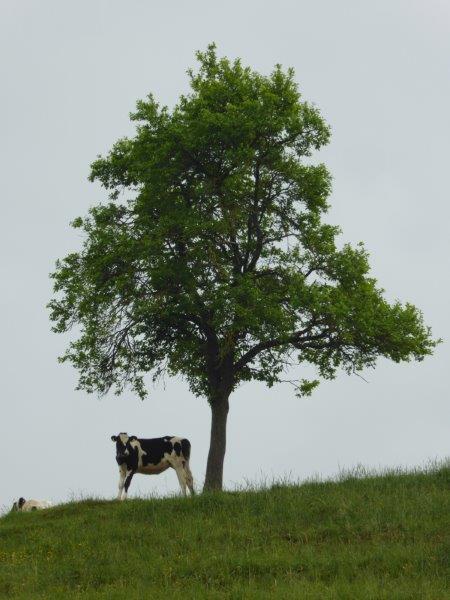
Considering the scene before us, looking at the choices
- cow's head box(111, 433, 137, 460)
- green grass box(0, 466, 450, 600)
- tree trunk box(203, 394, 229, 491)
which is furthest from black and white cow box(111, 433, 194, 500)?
green grass box(0, 466, 450, 600)

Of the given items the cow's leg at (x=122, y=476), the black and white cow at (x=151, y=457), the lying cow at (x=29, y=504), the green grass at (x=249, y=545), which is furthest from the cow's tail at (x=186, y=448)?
the lying cow at (x=29, y=504)

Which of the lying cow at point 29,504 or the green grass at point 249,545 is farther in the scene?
the lying cow at point 29,504

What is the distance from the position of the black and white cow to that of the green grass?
269 centimetres

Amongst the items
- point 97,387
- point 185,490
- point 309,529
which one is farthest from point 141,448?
A: point 309,529

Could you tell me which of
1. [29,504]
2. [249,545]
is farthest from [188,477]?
[249,545]

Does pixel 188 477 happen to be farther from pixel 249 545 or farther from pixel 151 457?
pixel 249 545

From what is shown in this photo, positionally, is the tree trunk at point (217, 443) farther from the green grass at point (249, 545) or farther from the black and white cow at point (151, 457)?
the green grass at point (249, 545)

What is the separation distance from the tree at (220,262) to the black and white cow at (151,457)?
192 cm

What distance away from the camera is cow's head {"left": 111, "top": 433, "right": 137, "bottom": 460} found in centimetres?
2838

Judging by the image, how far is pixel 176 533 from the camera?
21688 mm

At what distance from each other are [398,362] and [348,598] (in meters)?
17.7

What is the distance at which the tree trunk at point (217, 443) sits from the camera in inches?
1220

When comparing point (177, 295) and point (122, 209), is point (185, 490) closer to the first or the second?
point (177, 295)

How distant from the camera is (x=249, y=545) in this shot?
66.6ft
